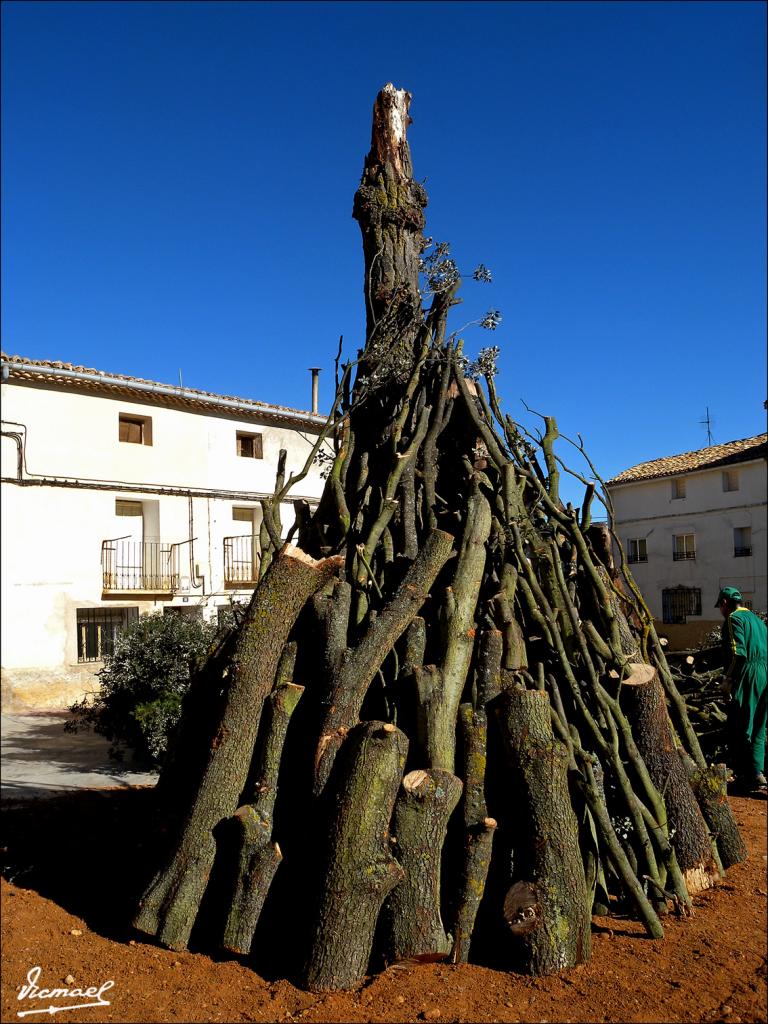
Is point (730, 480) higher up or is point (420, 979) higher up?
point (730, 480)

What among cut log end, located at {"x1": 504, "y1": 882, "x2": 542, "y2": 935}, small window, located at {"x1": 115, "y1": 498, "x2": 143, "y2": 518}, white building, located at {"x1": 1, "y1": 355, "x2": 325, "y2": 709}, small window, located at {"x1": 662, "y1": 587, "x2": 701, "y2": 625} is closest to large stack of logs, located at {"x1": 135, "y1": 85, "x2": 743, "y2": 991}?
cut log end, located at {"x1": 504, "y1": 882, "x2": 542, "y2": 935}

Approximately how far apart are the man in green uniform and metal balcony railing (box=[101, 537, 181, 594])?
51.8ft

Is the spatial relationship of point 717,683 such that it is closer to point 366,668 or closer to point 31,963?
point 366,668

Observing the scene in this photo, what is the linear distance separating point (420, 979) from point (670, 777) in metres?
2.12

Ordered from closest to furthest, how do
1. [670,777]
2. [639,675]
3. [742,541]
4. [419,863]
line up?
1. [419,863]
2. [670,777]
3. [639,675]
4. [742,541]

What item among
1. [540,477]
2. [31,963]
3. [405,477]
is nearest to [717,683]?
[540,477]

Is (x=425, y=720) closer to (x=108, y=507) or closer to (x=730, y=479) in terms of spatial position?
(x=108, y=507)

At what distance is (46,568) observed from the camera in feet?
63.1

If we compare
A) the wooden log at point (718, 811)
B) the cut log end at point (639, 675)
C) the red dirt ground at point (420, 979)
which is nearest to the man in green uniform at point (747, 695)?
the wooden log at point (718, 811)

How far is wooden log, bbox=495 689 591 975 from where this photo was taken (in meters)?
4.11

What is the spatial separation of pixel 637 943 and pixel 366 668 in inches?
79.5

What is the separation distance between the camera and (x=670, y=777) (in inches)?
209

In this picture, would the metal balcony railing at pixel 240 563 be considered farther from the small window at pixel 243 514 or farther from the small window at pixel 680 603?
the small window at pixel 680 603

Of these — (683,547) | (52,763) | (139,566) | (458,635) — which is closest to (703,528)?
(683,547)
